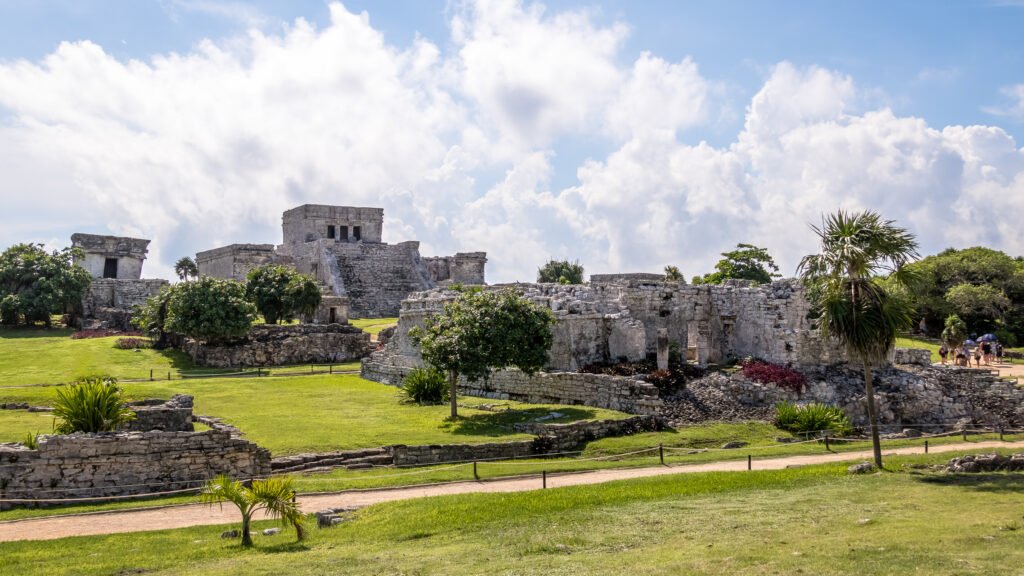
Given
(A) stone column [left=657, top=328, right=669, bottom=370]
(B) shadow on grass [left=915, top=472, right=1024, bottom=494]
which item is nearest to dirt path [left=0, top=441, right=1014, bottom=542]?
(B) shadow on grass [left=915, top=472, right=1024, bottom=494]

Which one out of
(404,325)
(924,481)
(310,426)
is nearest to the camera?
(924,481)

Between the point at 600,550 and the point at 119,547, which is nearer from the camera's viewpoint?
the point at 600,550

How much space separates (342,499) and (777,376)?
1345 cm

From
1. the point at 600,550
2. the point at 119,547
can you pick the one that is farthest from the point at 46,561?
the point at 600,550

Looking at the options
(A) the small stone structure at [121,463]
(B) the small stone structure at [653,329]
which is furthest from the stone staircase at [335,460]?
(B) the small stone structure at [653,329]

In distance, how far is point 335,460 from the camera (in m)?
16.9

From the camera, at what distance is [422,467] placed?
1708cm

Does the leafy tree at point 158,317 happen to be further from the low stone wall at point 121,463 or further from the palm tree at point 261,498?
the palm tree at point 261,498

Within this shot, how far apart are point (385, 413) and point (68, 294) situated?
1027 inches

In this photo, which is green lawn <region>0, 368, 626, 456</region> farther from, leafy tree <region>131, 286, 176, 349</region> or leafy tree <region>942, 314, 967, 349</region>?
leafy tree <region>942, 314, 967, 349</region>

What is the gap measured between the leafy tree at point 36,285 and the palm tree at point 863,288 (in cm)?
3710

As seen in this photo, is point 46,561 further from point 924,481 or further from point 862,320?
point 862,320

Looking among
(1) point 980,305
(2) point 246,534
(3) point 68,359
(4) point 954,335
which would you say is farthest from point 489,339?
(1) point 980,305

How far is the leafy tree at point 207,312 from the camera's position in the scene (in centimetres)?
3375
